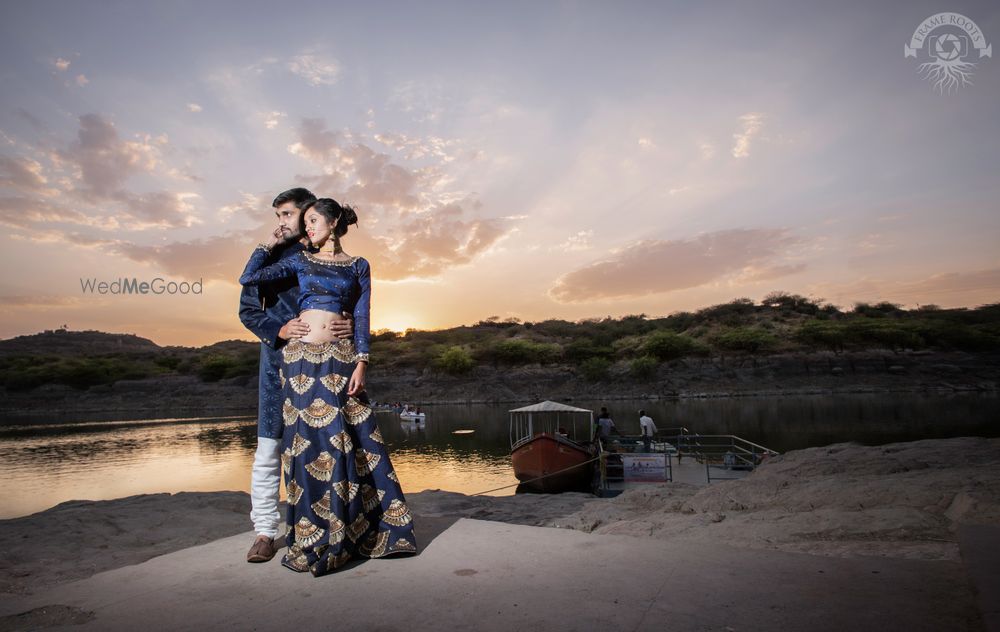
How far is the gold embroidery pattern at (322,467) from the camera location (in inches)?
147

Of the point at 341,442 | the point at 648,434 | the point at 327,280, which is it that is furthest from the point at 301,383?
the point at 648,434

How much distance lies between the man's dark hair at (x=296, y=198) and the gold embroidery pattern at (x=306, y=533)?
2.54 metres

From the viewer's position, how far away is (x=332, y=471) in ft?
12.2

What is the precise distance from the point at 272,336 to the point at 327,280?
0.63m

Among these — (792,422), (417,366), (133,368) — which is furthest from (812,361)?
(133,368)

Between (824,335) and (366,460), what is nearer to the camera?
(366,460)

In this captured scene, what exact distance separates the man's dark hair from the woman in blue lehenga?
8.5 inches

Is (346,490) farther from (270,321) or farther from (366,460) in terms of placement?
(270,321)

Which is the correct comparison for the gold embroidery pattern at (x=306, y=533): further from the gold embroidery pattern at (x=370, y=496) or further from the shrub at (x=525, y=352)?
the shrub at (x=525, y=352)

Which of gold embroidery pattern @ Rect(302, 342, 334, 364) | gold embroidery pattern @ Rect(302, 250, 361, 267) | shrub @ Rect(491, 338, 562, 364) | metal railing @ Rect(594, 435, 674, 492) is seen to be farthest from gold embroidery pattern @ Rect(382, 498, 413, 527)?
shrub @ Rect(491, 338, 562, 364)

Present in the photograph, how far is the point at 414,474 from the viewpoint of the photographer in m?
23.7


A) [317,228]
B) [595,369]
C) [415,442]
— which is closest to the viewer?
[317,228]

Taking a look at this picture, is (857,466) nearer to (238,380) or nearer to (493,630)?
(493,630)

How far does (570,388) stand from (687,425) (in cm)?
3473
